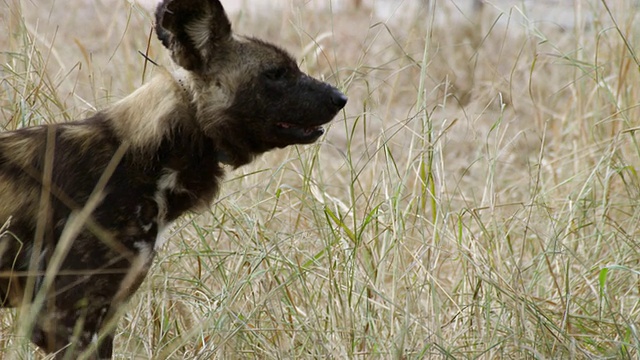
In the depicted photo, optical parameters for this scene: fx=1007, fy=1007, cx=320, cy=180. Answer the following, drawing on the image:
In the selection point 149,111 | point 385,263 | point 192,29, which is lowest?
point 385,263

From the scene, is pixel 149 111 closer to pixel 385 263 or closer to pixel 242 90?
pixel 242 90

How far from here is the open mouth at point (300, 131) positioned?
11.6ft

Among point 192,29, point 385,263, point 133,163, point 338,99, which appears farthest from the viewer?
point 385,263

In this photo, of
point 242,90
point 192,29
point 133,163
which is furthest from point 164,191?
point 192,29

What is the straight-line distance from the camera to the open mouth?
354 centimetres

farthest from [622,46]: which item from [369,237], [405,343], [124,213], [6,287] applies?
[6,287]

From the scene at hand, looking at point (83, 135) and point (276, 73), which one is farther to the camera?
point (276, 73)

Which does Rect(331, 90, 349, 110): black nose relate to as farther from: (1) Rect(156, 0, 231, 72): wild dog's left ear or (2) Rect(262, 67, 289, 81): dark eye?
(1) Rect(156, 0, 231, 72): wild dog's left ear

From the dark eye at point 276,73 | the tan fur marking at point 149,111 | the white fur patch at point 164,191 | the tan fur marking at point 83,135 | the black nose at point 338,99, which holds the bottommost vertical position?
the white fur patch at point 164,191

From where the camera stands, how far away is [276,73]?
11.7 feet

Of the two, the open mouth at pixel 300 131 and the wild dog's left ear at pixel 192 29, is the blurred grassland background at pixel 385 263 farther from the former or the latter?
the wild dog's left ear at pixel 192 29

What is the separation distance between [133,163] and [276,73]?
2.04 ft

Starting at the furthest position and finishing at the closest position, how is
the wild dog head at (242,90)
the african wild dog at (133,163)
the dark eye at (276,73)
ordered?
the dark eye at (276,73)
the wild dog head at (242,90)
the african wild dog at (133,163)

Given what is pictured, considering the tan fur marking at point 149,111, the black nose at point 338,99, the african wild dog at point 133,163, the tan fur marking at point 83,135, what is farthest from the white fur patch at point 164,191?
the black nose at point 338,99
